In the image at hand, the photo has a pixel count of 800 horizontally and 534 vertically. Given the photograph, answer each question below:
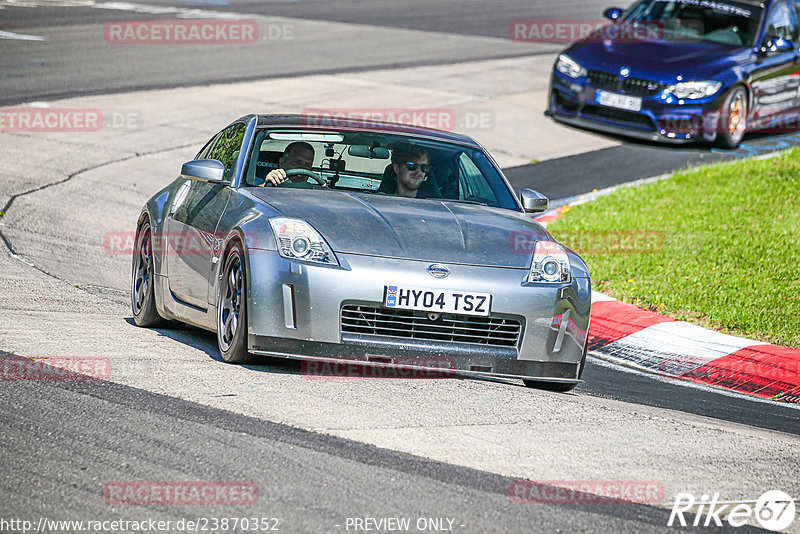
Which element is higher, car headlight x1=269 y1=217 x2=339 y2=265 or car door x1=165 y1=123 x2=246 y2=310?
car headlight x1=269 y1=217 x2=339 y2=265

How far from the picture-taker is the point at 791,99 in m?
17.0

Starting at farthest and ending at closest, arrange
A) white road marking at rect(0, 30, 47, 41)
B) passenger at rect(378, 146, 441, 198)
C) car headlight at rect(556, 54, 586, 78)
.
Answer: white road marking at rect(0, 30, 47, 41) < car headlight at rect(556, 54, 586, 78) < passenger at rect(378, 146, 441, 198)

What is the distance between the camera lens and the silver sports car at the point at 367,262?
609 centimetres

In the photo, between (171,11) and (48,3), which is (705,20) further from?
(48,3)

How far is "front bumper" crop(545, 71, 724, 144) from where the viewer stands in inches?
609

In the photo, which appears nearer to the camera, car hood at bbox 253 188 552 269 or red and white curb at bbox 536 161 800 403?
car hood at bbox 253 188 552 269

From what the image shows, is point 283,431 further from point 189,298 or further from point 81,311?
point 81,311

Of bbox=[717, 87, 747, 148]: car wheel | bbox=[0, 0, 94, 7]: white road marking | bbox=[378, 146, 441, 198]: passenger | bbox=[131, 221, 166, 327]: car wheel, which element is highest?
bbox=[378, 146, 441, 198]: passenger

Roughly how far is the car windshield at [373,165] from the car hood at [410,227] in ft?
0.90

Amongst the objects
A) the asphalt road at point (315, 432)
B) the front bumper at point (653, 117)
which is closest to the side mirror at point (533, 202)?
the asphalt road at point (315, 432)

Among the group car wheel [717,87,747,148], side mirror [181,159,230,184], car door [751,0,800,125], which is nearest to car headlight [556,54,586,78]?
car wheel [717,87,747,148]

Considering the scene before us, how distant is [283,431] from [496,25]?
25491mm

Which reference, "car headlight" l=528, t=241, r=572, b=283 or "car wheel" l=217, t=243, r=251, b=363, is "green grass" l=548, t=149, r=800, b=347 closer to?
"car headlight" l=528, t=241, r=572, b=283

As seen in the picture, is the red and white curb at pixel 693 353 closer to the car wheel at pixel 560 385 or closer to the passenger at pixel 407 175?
the car wheel at pixel 560 385
